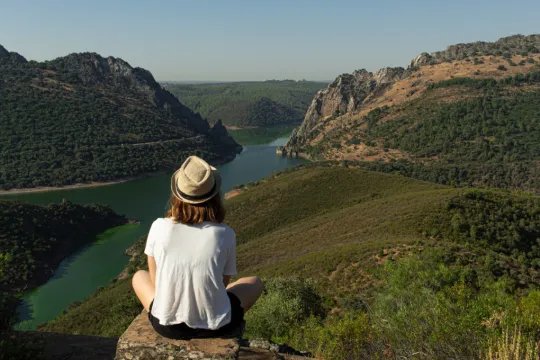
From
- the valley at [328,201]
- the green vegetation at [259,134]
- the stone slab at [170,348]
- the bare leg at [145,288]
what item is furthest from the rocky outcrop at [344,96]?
the stone slab at [170,348]

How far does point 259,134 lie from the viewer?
564 feet

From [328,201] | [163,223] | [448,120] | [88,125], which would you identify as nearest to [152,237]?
[163,223]

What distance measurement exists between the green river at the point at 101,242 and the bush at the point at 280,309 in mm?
6506

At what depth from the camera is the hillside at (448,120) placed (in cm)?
7238

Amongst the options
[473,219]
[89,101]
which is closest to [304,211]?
[473,219]

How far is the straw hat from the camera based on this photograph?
10.7 ft

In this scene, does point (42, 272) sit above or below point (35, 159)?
below

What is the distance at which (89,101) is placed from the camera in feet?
353

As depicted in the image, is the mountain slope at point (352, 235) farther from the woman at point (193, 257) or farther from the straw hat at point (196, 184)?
the straw hat at point (196, 184)

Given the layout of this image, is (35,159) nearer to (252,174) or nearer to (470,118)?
(252,174)

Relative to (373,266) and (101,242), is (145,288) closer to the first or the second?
(373,266)

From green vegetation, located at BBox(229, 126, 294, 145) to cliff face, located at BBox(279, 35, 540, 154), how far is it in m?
24.8

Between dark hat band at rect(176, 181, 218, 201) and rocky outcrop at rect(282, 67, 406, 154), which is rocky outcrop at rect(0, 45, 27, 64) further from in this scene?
dark hat band at rect(176, 181, 218, 201)

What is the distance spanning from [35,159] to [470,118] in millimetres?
93653
